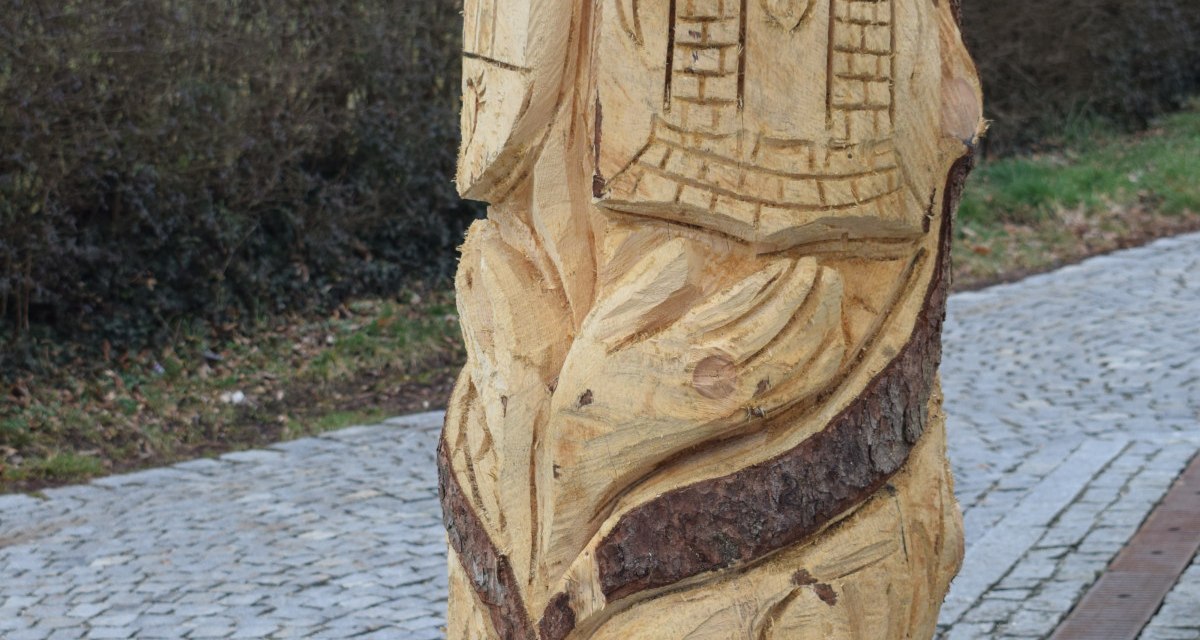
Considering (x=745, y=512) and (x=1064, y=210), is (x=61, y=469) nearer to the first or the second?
(x=745, y=512)

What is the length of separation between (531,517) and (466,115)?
2.28 feet

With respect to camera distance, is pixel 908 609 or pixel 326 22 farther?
pixel 326 22

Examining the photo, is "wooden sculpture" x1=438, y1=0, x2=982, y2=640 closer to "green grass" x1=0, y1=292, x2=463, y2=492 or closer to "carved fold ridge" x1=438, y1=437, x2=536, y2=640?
"carved fold ridge" x1=438, y1=437, x2=536, y2=640

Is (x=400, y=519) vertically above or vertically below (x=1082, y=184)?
below

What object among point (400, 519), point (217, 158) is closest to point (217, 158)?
point (217, 158)

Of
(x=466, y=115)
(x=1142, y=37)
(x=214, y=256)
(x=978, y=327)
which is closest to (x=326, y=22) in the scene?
(x=214, y=256)

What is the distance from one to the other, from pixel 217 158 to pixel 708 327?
5.98 meters

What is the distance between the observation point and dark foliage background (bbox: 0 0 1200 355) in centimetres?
679

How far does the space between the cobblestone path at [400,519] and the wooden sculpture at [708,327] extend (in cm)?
248

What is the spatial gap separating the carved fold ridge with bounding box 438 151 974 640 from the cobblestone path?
2440 mm

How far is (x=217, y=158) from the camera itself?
24.8 feet

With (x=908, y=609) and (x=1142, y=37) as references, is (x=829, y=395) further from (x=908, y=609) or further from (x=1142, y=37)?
(x=1142, y=37)

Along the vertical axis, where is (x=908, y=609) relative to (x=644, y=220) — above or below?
below

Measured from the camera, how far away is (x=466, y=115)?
2.38m
